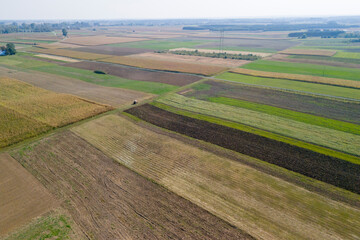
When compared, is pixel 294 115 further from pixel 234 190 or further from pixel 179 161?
pixel 179 161

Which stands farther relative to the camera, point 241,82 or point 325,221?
point 241,82

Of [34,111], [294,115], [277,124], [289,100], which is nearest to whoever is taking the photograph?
[277,124]

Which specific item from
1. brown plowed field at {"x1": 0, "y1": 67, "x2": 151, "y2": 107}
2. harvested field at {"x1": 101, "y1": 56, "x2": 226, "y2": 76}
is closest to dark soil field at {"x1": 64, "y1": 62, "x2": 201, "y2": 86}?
harvested field at {"x1": 101, "y1": 56, "x2": 226, "y2": 76}

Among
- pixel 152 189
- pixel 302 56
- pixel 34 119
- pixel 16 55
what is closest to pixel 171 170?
pixel 152 189

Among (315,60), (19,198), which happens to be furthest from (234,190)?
(315,60)

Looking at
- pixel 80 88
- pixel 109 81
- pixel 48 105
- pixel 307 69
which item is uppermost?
pixel 109 81

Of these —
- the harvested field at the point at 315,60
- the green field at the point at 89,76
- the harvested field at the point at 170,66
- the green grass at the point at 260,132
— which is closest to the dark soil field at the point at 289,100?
the green grass at the point at 260,132

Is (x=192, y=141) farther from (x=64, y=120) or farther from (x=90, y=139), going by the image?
(x=64, y=120)

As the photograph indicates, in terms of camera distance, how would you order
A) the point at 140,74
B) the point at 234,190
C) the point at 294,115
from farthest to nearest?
1. the point at 140,74
2. the point at 294,115
3. the point at 234,190
